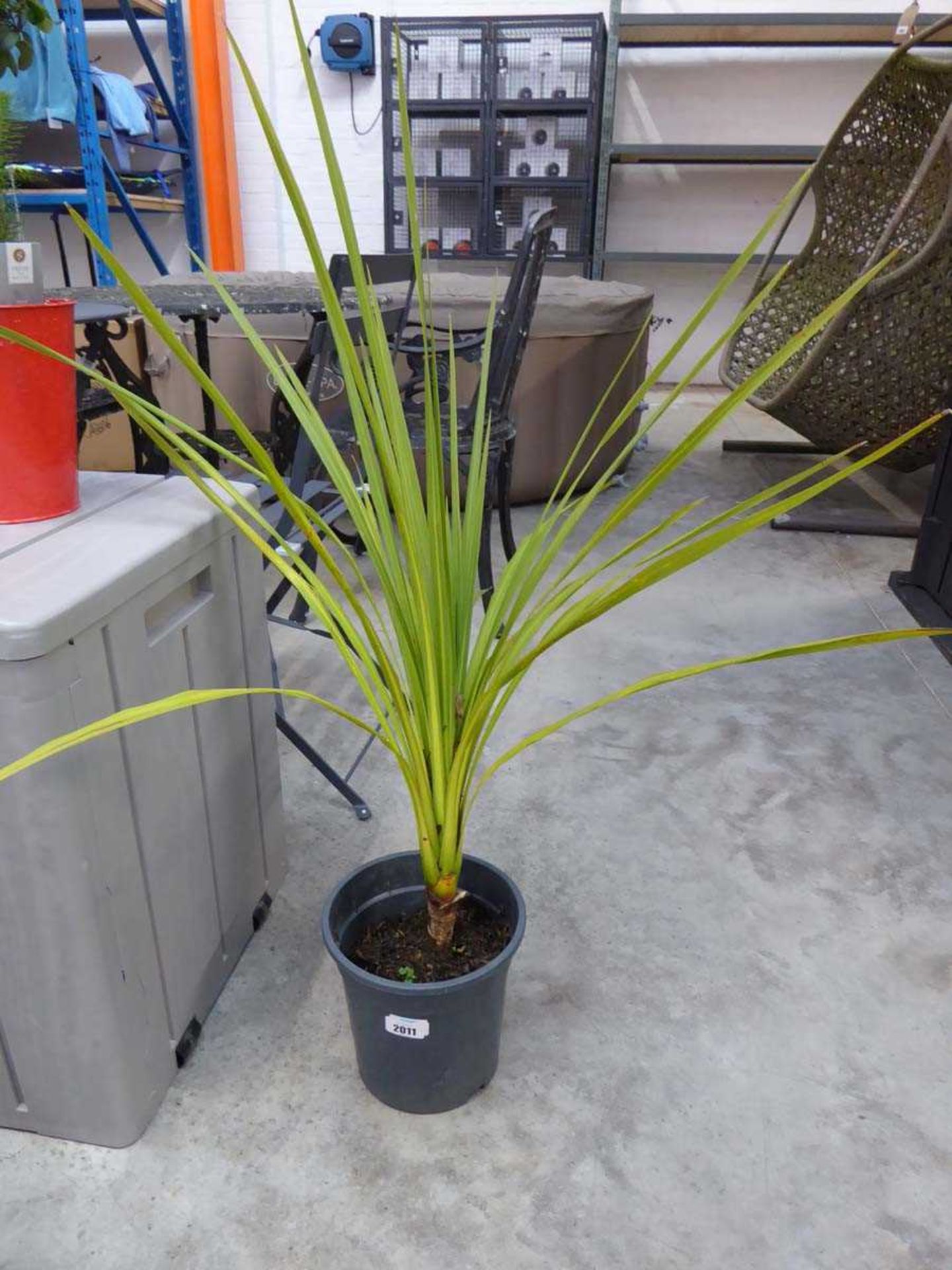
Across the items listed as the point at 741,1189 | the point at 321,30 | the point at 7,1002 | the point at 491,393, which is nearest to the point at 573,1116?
the point at 741,1189

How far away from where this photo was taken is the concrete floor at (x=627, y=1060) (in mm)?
990

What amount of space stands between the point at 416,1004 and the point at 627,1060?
0.36 m

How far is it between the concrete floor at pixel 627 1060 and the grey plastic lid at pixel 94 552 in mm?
649

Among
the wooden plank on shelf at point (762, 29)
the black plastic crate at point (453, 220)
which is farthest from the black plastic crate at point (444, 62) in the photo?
the wooden plank on shelf at point (762, 29)

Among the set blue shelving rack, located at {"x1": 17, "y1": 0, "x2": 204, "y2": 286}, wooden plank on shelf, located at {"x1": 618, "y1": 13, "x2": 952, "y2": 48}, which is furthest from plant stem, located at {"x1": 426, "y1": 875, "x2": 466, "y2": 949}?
wooden plank on shelf, located at {"x1": 618, "y1": 13, "x2": 952, "y2": 48}

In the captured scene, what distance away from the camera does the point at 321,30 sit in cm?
522

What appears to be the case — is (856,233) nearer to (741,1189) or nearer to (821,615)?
(821,615)

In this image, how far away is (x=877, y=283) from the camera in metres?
2.81

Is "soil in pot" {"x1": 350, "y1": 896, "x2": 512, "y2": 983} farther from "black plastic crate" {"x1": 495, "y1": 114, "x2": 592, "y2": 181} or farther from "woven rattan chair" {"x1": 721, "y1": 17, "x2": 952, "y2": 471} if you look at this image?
"black plastic crate" {"x1": 495, "y1": 114, "x2": 592, "y2": 181}

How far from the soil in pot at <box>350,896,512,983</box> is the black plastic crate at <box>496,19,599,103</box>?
4.95 metres

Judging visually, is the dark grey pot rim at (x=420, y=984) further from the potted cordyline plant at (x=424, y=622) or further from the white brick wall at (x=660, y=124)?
the white brick wall at (x=660, y=124)

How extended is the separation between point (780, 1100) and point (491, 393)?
1.64 m

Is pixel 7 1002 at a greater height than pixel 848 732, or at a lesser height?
greater

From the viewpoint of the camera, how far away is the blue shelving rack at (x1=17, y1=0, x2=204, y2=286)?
420cm
